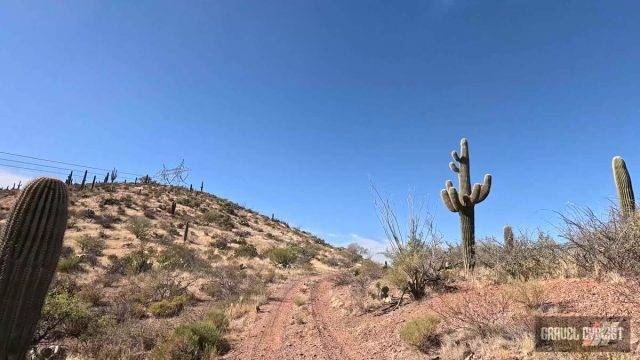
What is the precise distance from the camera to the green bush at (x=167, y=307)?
13.1m

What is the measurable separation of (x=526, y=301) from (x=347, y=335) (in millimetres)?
4347

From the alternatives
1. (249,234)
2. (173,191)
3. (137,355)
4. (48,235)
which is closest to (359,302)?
(137,355)

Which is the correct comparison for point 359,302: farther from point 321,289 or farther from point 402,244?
point 321,289

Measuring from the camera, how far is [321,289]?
58.7 ft

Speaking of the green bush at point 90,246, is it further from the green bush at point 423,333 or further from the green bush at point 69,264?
the green bush at point 423,333

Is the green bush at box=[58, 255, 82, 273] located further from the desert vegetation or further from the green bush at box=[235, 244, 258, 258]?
the green bush at box=[235, 244, 258, 258]

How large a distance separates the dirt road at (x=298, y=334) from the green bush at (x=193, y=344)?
42cm

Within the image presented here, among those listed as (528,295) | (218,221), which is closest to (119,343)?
(528,295)

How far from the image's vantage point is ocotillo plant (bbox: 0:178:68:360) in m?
6.02

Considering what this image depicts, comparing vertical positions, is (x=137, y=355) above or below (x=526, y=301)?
below

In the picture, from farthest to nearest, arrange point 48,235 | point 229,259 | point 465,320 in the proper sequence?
point 229,259
point 465,320
point 48,235

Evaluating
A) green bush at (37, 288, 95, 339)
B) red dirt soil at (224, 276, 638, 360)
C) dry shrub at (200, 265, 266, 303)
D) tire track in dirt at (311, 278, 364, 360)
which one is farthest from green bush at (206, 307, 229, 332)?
green bush at (37, 288, 95, 339)

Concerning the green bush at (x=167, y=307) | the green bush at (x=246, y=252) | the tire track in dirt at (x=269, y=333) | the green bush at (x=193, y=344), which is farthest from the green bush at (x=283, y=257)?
the green bush at (x=193, y=344)

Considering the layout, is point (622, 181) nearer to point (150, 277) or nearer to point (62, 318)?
point (62, 318)
